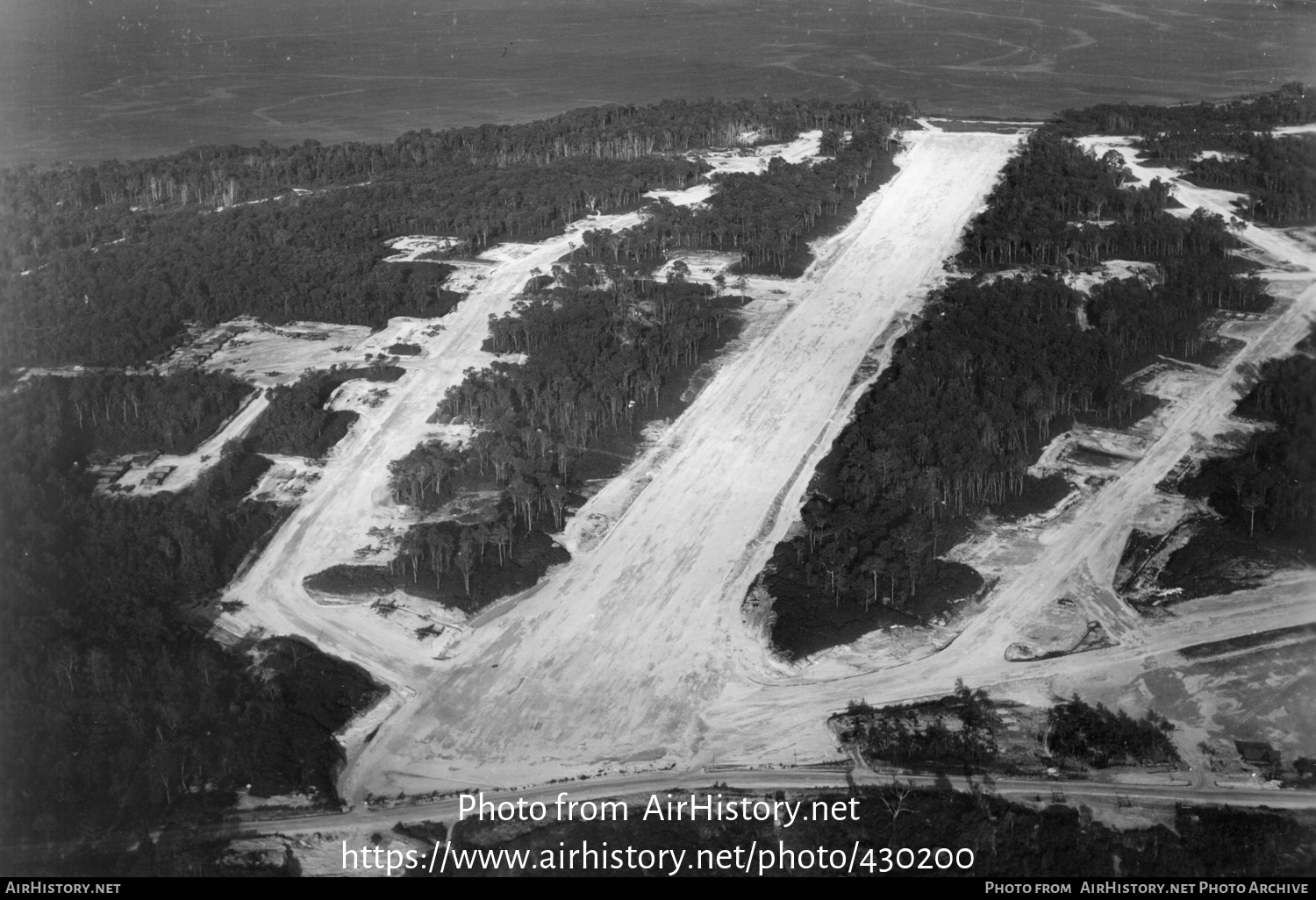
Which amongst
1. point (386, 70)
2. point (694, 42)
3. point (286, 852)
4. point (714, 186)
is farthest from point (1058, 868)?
point (694, 42)

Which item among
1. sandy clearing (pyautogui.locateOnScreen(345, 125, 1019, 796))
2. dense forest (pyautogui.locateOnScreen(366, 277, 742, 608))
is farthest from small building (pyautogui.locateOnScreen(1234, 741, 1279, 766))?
dense forest (pyautogui.locateOnScreen(366, 277, 742, 608))

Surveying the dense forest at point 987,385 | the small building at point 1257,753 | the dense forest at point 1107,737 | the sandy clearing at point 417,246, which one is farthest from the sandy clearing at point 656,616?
the sandy clearing at point 417,246

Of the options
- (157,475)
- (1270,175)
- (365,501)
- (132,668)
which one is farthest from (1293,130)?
(132,668)

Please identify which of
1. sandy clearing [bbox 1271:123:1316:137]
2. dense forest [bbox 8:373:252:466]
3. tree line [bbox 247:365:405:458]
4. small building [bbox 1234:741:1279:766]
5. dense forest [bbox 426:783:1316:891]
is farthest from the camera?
sandy clearing [bbox 1271:123:1316:137]

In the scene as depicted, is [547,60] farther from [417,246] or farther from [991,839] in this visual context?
[991,839]

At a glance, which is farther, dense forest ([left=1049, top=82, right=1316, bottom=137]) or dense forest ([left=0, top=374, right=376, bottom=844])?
dense forest ([left=1049, top=82, right=1316, bottom=137])

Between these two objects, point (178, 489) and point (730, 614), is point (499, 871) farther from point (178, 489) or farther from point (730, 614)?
point (178, 489)

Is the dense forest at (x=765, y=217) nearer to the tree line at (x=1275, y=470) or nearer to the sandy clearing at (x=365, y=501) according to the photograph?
the sandy clearing at (x=365, y=501)

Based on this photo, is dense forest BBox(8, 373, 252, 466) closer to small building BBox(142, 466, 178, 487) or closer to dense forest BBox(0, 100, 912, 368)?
small building BBox(142, 466, 178, 487)
